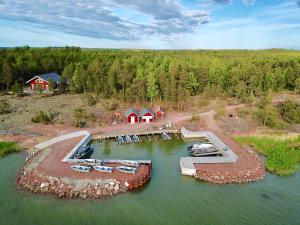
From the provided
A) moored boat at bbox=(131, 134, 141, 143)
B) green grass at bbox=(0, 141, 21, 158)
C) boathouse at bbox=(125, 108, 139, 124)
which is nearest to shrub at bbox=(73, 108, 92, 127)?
boathouse at bbox=(125, 108, 139, 124)

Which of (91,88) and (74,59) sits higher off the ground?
(74,59)

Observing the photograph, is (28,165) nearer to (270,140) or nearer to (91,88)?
(270,140)

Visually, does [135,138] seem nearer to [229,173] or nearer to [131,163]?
[131,163]

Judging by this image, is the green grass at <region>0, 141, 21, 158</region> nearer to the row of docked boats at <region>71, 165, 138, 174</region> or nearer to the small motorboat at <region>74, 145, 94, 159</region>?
the small motorboat at <region>74, 145, 94, 159</region>

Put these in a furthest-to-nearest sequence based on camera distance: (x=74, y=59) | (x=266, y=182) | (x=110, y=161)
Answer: (x=74, y=59) → (x=110, y=161) → (x=266, y=182)

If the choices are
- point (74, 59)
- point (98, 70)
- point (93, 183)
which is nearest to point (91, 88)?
point (98, 70)

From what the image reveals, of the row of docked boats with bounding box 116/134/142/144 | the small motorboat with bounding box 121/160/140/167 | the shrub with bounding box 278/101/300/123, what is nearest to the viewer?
the small motorboat with bounding box 121/160/140/167

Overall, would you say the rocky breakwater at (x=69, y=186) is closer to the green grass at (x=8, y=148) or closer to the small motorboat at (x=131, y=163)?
the small motorboat at (x=131, y=163)
